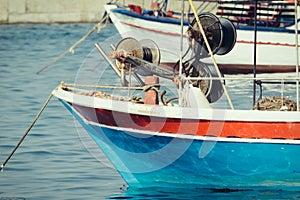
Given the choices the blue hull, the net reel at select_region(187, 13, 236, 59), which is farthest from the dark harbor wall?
the blue hull

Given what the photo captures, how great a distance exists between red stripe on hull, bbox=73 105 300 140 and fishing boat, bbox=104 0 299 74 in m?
11.3

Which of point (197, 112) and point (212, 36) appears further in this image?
point (212, 36)

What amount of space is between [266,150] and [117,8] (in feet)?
45.3

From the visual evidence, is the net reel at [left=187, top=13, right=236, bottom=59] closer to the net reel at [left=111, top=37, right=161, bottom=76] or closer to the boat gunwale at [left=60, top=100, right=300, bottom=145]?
the net reel at [left=111, top=37, right=161, bottom=76]

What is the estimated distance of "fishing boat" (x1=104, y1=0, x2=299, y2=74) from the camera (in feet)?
68.4

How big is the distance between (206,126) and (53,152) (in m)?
3.96

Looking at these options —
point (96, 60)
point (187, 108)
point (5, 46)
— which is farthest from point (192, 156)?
point (5, 46)

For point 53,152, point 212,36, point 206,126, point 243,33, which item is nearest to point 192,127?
point 206,126

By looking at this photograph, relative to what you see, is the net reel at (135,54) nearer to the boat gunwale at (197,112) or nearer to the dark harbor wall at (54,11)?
the boat gunwale at (197,112)

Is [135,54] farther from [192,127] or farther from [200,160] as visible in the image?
[200,160]

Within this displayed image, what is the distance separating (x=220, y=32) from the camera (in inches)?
385

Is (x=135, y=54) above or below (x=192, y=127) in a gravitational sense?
above

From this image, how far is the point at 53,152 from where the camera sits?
496 inches

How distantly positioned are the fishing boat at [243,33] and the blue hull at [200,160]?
10.9m
